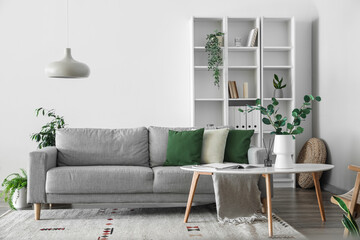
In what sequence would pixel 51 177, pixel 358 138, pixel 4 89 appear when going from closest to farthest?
pixel 51 177 < pixel 358 138 < pixel 4 89

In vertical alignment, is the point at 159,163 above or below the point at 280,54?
below

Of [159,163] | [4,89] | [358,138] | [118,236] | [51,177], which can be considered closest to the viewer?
[118,236]

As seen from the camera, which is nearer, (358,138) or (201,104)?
(358,138)

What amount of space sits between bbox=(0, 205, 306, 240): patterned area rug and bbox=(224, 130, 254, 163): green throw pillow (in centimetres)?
56

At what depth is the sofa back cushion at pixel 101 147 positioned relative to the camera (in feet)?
16.0

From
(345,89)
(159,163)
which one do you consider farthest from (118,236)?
(345,89)

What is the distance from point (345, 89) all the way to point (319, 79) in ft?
2.53

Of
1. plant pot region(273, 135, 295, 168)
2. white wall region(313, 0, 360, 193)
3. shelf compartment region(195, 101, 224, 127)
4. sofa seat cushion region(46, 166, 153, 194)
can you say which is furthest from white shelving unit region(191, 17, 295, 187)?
plant pot region(273, 135, 295, 168)

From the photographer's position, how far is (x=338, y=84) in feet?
19.2

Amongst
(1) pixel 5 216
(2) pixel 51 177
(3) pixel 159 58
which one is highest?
(3) pixel 159 58

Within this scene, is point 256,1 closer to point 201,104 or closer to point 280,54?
point 280,54

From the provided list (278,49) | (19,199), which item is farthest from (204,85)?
(19,199)

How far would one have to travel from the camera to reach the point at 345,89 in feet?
18.6

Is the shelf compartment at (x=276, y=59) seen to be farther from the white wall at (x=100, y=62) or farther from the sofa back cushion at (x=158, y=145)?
the sofa back cushion at (x=158, y=145)
